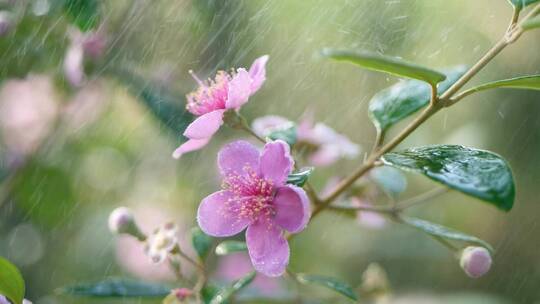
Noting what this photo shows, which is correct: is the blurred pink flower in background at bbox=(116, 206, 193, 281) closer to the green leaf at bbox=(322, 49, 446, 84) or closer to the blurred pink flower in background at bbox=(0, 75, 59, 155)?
the blurred pink flower in background at bbox=(0, 75, 59, 155)

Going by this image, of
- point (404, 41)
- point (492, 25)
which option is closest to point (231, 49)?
point (404, 41)

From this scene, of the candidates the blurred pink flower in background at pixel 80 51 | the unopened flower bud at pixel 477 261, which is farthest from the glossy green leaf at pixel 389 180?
the blurred pink flower in background at pixel 80 51

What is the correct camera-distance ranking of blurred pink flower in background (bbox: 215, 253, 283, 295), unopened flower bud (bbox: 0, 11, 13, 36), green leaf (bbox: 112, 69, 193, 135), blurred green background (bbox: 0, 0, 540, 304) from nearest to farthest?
unopened flower bud (bbox: 0, 11, 13, 36), green leaf (bbox: 112, 69, 193, 135), blurred green background (bbox: 0, 0, 540, 304), blurred pink flower in background (bbox: 215, 253, 283, 295)

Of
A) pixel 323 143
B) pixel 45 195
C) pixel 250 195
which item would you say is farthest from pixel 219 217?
pixel 45 195

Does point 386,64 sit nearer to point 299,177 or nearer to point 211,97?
point 299,177

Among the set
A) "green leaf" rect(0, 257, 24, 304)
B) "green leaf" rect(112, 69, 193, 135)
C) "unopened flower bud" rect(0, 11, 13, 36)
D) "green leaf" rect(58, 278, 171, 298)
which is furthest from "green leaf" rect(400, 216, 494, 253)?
"unopened flower bud" rect(0, 11, 13, 36)

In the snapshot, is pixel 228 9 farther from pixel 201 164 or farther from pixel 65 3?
pixel 65 3
